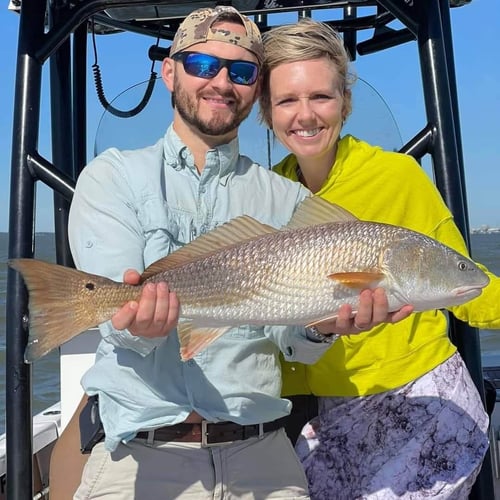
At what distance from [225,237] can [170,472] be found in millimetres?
879

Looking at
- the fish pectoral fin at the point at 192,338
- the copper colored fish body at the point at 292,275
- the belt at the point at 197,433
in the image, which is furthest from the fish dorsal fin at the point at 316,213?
the belt at the point at 197,433

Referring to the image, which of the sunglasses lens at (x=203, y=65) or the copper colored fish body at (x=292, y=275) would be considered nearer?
the copper colored fish body at (x=292, y=275)

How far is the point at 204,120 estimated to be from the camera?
2.62 meters

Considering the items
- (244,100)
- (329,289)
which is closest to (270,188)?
(244,100)

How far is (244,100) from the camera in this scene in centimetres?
268

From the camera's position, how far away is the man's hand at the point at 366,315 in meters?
2.34

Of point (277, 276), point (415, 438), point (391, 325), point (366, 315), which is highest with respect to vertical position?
point (277, 276)

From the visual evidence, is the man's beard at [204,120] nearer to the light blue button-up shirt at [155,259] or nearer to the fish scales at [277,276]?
the light blue button-up shirt at [155,259]

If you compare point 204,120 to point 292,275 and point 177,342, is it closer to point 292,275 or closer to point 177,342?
point 292,275

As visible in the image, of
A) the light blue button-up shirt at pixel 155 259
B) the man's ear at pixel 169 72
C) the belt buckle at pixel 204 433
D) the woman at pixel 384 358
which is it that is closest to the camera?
the light blue button-up shirt at pixel 155 259

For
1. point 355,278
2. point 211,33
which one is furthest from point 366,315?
point 211,33

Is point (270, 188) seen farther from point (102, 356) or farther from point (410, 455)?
point (410, 455)

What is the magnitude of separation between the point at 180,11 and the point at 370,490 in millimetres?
2869

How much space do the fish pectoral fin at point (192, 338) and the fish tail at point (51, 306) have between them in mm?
301
